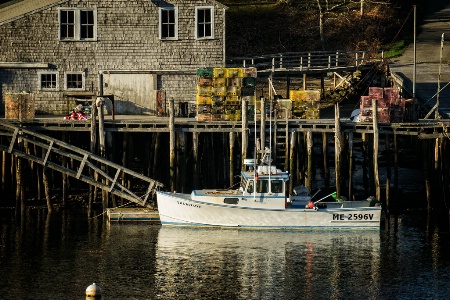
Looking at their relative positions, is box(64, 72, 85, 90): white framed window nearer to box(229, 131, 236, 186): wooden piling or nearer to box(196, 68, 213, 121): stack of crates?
box(196, 68, 213, 121): stack of crates

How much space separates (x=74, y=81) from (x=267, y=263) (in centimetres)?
1681

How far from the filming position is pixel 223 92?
59812 mm

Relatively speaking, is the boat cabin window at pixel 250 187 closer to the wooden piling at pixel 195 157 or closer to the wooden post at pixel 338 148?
the wooden piling at pixel 195 157

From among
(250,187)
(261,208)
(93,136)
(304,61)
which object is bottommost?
(261,208)

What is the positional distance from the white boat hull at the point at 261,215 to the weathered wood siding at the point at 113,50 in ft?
29.4

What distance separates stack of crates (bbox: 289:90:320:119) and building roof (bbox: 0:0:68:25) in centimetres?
1099

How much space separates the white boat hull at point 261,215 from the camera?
5481 cm

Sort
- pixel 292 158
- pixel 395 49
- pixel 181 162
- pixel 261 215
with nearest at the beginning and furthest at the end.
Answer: pixel 261 215 < pixel 292 158 < pixel 181 162 < pixel 395 49

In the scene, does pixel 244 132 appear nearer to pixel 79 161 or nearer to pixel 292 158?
pixel 292 158

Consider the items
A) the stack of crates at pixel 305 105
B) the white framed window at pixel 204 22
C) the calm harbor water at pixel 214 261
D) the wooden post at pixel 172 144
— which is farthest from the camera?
the white framed window at pixel 204 22

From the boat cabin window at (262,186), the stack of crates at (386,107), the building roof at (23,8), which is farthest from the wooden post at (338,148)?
the building roof at (23,8)

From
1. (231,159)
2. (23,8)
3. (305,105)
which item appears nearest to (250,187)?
(231,159)

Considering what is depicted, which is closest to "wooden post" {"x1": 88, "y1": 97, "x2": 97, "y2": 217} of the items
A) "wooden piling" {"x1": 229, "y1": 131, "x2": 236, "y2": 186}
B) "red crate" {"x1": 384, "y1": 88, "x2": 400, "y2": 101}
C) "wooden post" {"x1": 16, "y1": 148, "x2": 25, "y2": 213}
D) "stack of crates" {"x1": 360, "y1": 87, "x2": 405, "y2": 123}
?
"wooden post" {"x1": 16, "y1": 148, "x2": 25, "y2": 213}

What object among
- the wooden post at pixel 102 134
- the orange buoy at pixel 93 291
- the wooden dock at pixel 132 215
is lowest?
the orange buoy at pixel 93 291
